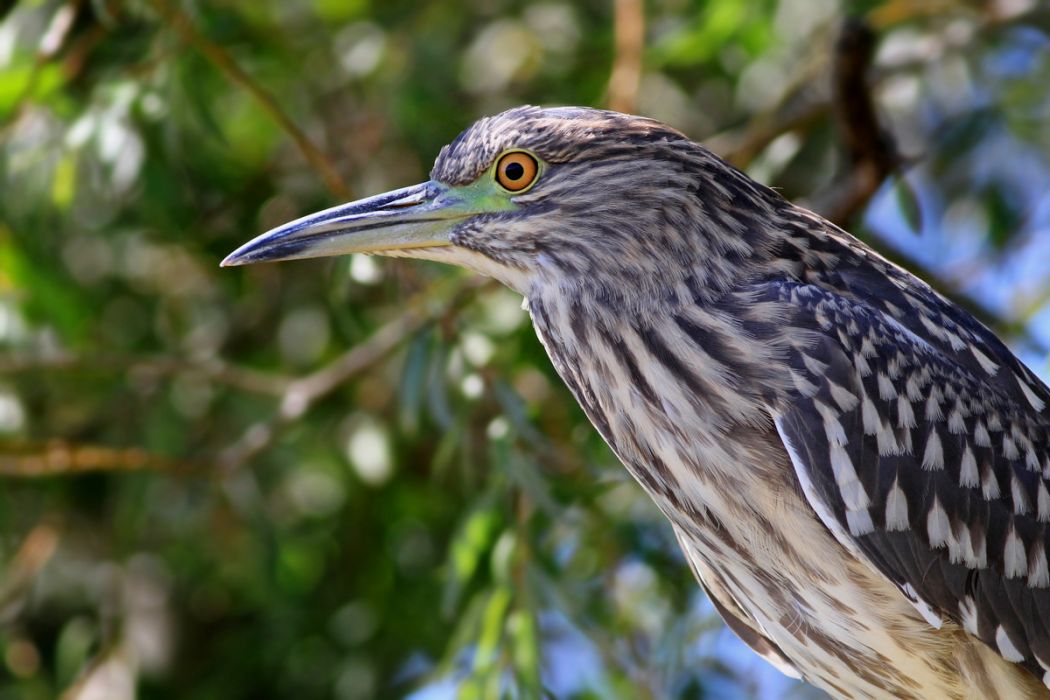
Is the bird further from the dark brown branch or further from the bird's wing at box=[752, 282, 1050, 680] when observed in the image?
the dark brown branch

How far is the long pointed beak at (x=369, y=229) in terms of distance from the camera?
3107 mm

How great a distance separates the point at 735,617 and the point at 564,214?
990 millimetres

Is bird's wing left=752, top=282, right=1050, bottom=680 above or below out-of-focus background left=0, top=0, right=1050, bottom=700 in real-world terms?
above

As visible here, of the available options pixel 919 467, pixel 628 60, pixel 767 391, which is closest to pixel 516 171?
pixel 767 391

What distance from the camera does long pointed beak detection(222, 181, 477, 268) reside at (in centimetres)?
311

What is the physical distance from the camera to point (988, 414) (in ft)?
10.4

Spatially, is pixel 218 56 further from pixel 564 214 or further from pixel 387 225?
pixel 564 214

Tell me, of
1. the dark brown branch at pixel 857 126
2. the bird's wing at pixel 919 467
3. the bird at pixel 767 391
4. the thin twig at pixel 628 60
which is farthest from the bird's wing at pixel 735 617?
the thin twig at pixel 628 60

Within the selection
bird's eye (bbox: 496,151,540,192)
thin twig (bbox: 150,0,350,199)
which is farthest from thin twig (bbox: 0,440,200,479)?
bird's eye (bbox: 496,151,540,192)

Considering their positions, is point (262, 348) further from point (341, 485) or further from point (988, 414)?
point (988, 414)

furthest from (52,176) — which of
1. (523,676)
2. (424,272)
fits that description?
(523,676)

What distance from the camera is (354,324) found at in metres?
4.24

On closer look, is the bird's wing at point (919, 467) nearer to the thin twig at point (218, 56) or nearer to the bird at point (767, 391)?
the bird at point (767, 391)

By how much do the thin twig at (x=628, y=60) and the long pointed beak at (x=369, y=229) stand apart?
1187 millimetres
